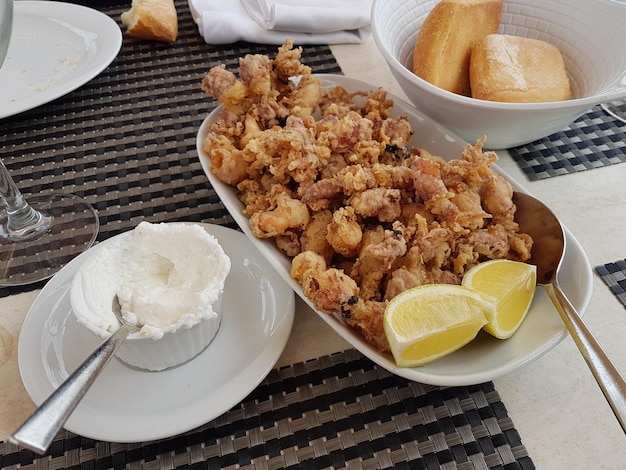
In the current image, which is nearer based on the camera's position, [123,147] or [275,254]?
[275,254]

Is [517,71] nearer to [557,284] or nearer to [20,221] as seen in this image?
[557,284]

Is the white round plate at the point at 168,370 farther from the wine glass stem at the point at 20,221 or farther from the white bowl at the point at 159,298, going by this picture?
the wine glass stem at the point at 20,221

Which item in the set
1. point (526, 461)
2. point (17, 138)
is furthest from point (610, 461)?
point (17, 138)

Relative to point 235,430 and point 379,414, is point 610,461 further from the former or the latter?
point 235,430

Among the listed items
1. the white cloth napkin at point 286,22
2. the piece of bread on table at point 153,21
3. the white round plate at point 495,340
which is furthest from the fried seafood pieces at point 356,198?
the piece of bread on table at point 153,21

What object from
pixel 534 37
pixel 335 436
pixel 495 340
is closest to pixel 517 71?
pixel 534 37

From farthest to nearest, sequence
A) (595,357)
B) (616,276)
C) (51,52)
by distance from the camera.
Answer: (51,52) → (616,276) → (595,357)
